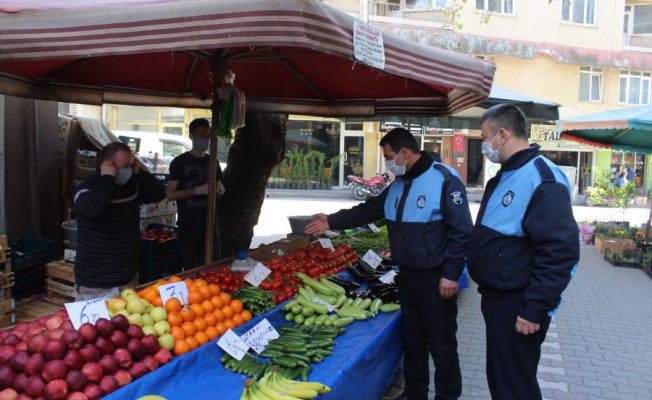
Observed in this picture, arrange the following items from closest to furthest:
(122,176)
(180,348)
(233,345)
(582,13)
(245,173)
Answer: (180,348), (233,345), (122,176), (245,173), (582,13)

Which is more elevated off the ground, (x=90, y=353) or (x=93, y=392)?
(x=90, y=353)

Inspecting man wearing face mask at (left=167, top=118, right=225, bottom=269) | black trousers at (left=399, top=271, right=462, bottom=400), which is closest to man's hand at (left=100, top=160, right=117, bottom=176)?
man wearing face mask at (left=167, top=118, right=225, bottom=269)

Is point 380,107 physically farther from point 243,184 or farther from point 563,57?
point 563,57

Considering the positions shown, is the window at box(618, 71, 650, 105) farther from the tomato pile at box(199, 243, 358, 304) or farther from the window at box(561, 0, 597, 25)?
the tomato pile at box(199, 243, 358, 304)

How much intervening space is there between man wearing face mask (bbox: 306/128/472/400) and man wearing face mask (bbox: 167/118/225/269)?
2.09 metres

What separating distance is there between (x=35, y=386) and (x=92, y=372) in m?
0.22

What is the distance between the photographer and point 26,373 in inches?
86.4

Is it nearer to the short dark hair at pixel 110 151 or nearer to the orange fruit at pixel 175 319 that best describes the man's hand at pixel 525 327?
the orange fruit at pixel 175 319

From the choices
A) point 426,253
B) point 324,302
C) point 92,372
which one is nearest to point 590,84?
point 426,253

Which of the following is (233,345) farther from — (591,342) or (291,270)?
(591,342)

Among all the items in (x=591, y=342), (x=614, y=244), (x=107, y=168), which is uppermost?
(x=107, y=168)

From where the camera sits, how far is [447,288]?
11.0 feet

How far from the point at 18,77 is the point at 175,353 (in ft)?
9.47

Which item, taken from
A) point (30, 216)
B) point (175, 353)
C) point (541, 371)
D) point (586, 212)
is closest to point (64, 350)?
point (175, 353)
